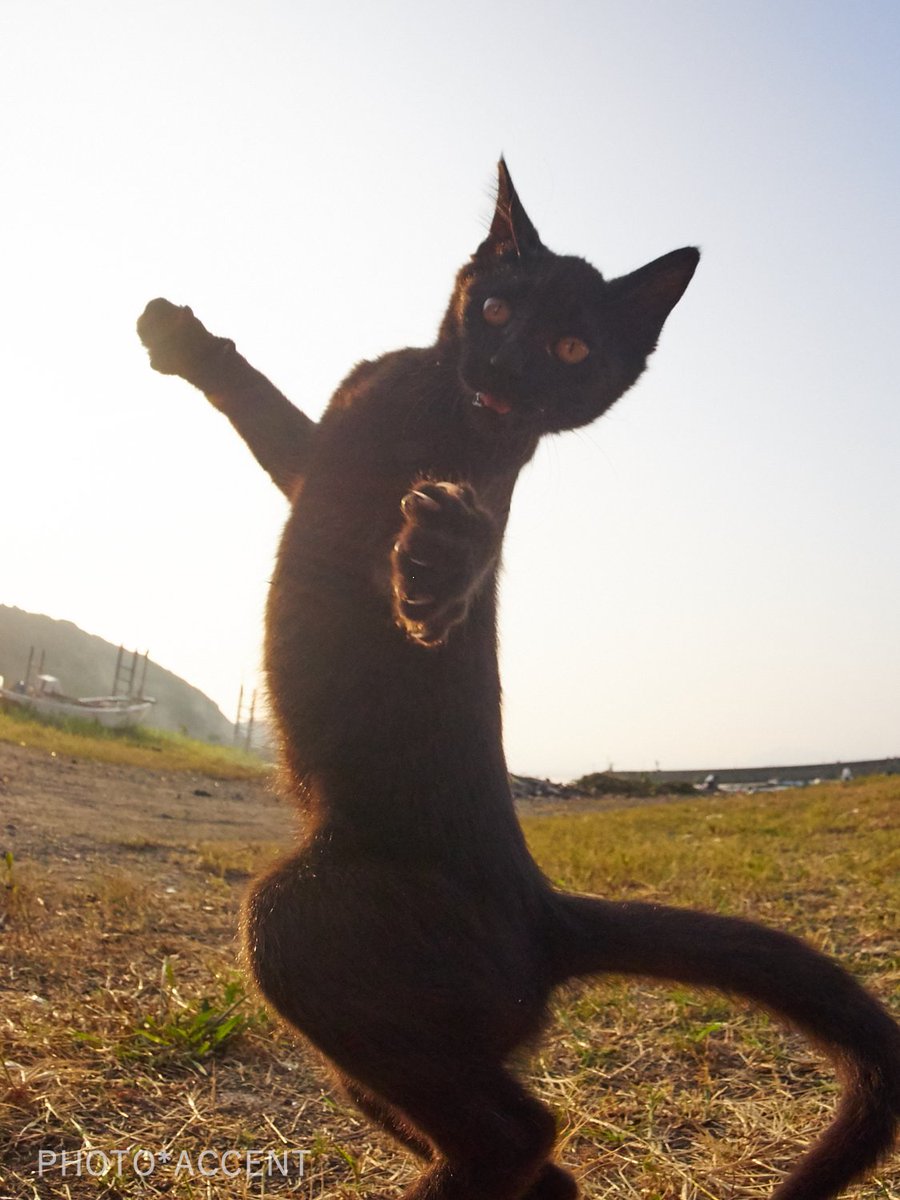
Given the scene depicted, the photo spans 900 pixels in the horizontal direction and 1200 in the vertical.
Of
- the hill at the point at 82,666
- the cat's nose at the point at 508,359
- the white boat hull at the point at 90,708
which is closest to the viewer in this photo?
the cat's nose at the point at 508,359

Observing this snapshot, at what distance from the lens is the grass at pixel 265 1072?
2.34m

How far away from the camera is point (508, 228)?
10.7 feet

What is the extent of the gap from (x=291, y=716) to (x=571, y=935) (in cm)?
86

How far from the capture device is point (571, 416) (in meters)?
2.97

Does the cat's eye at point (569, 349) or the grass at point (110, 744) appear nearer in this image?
the cat's eye at point (569, 349)

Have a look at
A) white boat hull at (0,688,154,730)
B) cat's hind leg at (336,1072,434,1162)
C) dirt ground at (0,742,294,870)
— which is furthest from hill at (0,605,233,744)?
cat's hind leg at (336,1072,434,1162)

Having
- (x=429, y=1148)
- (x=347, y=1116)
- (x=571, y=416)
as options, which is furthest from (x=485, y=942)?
(x=571, y=416)

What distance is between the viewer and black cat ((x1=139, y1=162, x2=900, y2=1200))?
1832mm

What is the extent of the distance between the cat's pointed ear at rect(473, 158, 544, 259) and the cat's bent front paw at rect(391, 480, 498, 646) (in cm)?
159

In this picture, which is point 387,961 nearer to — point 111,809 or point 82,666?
point 111,809

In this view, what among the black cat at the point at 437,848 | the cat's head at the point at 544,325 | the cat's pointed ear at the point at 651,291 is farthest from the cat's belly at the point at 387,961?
the cat's pointed ear at the point at 651,291

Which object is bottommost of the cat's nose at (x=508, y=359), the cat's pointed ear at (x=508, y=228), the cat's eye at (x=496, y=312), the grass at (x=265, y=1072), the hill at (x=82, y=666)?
the grass at (x=265, y=1072)

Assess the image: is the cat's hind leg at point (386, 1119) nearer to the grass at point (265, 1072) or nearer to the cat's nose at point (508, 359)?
the grass at point (265, 1072)

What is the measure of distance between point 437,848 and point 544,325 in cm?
160
